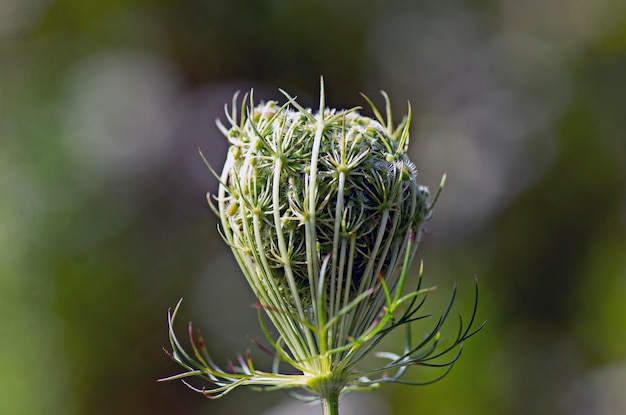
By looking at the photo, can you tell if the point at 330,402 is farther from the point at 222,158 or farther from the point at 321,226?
the point at 222,158

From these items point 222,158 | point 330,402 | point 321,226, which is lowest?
point 330,402

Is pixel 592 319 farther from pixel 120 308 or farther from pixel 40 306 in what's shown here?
pixel 40 306

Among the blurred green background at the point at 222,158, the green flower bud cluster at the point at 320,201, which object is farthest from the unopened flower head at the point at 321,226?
the blurred green background at the point at 222,158

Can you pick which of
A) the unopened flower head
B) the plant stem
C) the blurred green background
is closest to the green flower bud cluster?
A: the unopened flower head

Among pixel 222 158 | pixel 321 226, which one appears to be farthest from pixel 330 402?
pixel 222 158

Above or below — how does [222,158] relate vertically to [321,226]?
above

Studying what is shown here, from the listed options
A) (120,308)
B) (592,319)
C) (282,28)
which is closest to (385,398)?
(592,319)

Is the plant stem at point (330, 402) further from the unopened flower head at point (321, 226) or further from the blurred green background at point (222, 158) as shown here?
the blurred green background at point (222, 158)
